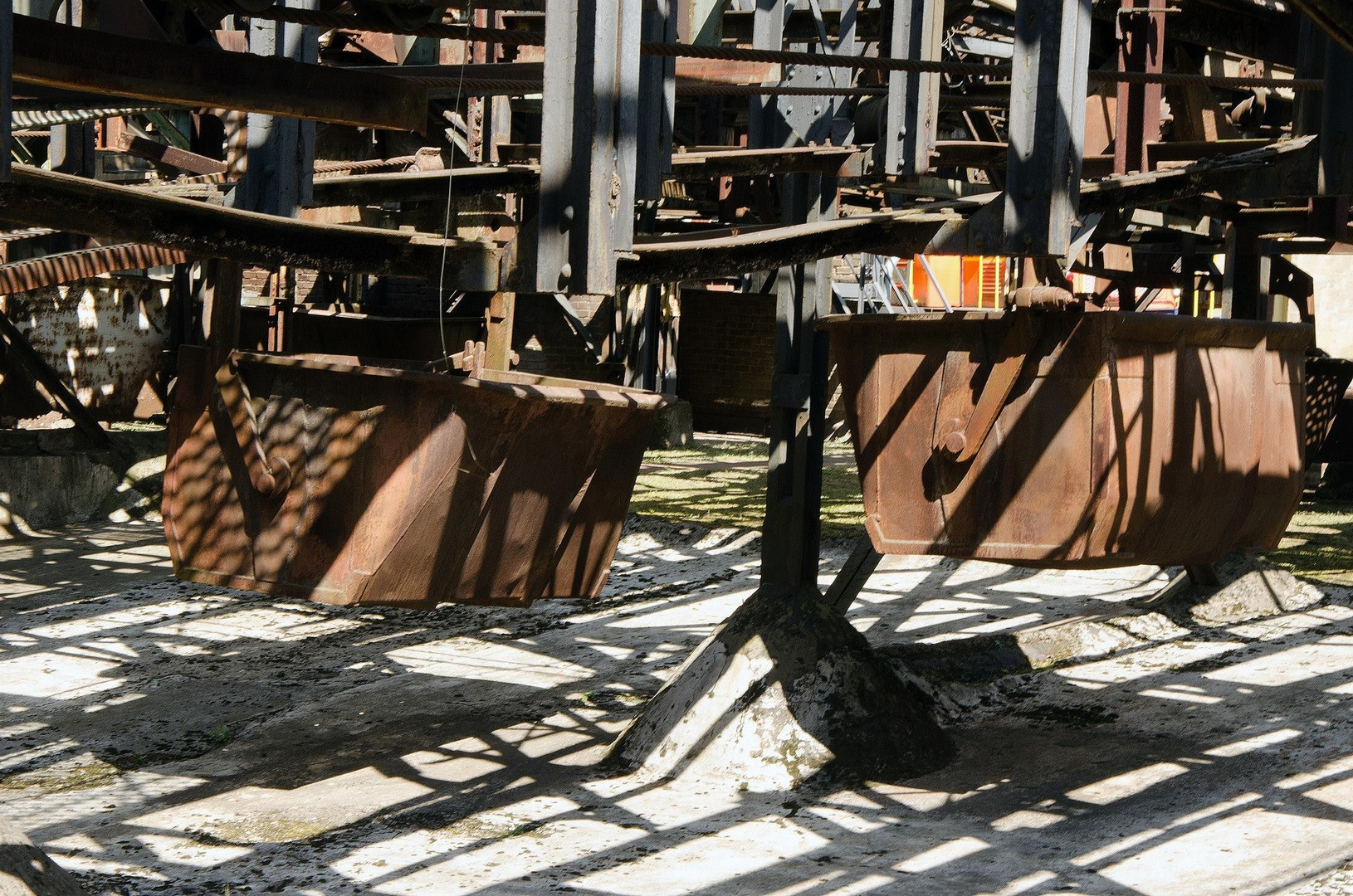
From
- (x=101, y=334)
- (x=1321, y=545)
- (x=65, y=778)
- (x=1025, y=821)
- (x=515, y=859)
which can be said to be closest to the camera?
(x=515, y=859)

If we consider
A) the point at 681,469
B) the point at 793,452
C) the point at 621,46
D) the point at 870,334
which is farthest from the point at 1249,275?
the point at 681,469

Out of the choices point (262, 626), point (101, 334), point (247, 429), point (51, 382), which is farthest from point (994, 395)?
point (101, 334)

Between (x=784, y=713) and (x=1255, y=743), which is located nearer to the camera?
(x=784, y=713)

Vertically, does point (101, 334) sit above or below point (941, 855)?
above

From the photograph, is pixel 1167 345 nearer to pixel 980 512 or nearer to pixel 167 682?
pixel 980 512

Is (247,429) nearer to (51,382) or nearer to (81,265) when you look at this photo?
(81,265)

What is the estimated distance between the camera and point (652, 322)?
18.5 meters

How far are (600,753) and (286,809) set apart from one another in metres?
1.42

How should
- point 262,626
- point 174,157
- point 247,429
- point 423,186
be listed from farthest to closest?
point 174,157
point 262,626
point 423,186
point 247,429

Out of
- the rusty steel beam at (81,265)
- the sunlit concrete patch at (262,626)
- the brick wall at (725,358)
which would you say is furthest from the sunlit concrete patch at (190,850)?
the brick wall at (725,358)

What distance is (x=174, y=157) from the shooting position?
11.9m

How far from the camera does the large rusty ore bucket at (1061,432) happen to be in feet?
16.3

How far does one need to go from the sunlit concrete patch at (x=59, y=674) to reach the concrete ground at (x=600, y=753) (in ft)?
0.09

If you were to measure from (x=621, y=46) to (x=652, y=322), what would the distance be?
14.4 m
